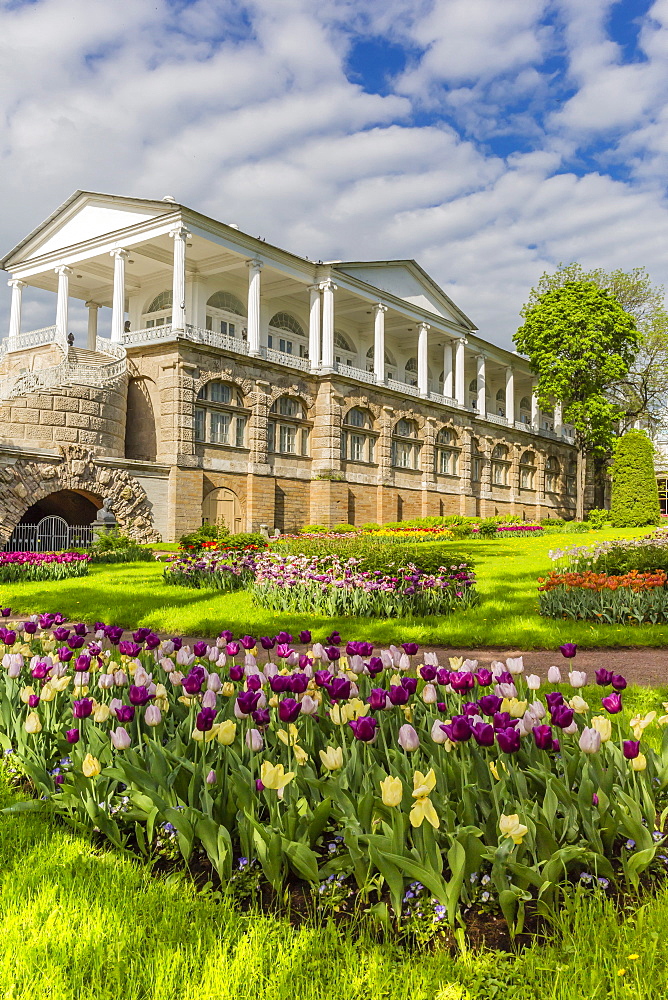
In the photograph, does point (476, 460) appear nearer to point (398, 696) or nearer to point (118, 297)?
point (118, 297)

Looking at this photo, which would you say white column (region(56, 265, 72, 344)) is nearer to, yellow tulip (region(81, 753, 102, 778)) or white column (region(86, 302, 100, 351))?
white column (region(86, 302, 100, 351))

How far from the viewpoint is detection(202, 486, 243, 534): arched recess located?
29.4 metres

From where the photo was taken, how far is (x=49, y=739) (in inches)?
165

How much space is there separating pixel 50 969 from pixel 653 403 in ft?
184

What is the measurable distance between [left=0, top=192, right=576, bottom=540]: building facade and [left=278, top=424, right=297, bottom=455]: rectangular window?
8cm

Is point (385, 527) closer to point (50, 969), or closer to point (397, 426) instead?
point (397, 426)

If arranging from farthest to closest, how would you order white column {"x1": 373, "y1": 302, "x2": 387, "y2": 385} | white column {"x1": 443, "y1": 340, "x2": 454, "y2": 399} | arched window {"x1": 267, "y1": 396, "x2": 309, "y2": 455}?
white column {"x1": 443, "y1": 340, "x2": 454, "y2": 399} < white column {"x1": 373, "y1": 302, "x2": 387, "y2": 385} < arched window {"x1": 267, "y1": 396, "x2": 309, "y2": 455}

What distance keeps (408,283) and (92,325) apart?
17.9 metres

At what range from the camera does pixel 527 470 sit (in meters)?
53.6

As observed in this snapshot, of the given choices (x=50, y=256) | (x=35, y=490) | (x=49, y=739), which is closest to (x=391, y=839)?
(x=49, y=739)

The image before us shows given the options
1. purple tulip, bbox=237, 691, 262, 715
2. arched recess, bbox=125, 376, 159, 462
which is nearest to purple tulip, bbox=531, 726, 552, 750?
purple tulip, bbox=237, 691, 262, 715

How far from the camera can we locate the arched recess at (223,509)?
96.6ft

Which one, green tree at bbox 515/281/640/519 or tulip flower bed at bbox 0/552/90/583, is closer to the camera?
tulip flower bed at bbox 0/552/90/583

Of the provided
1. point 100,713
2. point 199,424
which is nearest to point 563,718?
point 100,713
